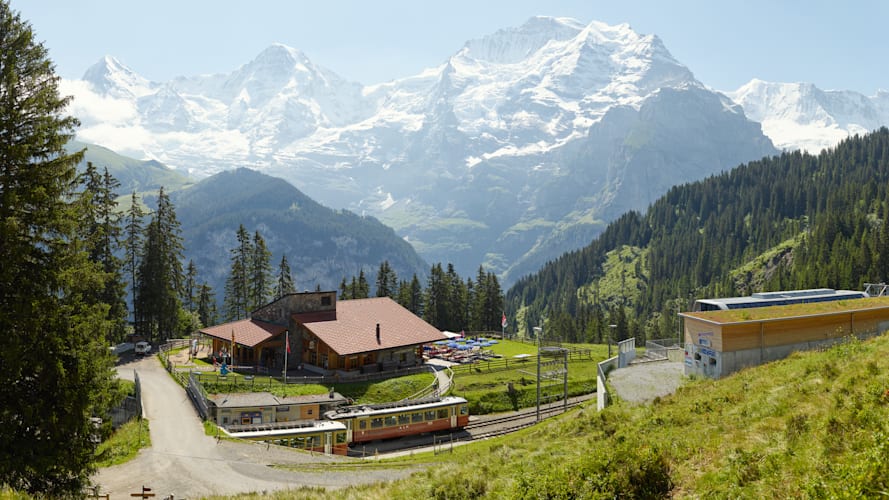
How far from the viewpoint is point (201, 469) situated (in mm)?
30109

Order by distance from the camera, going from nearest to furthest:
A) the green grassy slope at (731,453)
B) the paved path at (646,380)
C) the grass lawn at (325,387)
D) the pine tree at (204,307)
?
the green grassy slope at (731,453) → the paved path at (646,380) → the grass lawn at (325,387) → the pine tree at (204,307)

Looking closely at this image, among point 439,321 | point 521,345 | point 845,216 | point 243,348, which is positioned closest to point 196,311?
point 439,321

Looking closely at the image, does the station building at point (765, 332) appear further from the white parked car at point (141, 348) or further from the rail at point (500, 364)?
the white parked car at point (141, 348)

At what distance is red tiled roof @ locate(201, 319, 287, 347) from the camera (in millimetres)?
61375

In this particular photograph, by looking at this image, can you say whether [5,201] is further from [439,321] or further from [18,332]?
[439,321]

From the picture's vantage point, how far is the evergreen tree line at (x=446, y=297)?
11231 centimetres

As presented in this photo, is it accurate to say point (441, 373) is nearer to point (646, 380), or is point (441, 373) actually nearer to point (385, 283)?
point (646, 380)

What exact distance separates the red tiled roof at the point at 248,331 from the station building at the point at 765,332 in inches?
1677

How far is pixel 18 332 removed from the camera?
1700 centimetres

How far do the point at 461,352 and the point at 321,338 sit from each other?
932 inches

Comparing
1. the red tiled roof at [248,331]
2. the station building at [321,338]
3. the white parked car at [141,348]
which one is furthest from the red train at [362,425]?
the white parked car at [141,348]

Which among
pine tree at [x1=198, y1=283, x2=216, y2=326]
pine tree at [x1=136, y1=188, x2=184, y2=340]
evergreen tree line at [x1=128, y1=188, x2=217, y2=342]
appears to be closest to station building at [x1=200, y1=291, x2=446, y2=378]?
pine tree at [x1=136, y1=188, x2=184, y2=340]

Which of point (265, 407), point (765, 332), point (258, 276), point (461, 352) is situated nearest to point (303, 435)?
point (265, 407)

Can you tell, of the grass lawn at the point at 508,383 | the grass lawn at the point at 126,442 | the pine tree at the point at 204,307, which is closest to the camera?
the grass lawn at the point at 126,442
